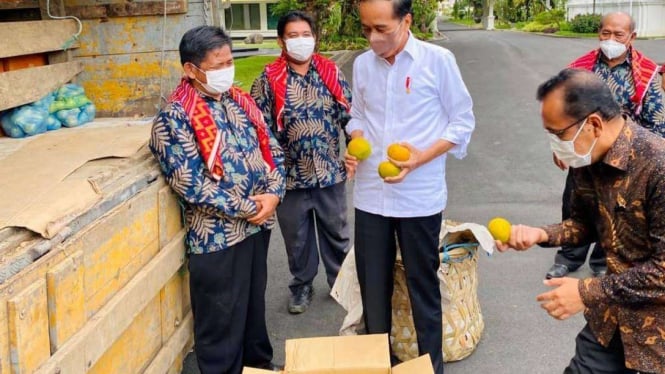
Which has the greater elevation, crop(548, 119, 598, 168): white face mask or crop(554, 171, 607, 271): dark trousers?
crop(548, 119, 598, 168): white face mask

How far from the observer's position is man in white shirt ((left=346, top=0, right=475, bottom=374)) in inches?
125

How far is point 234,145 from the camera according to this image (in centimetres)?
320

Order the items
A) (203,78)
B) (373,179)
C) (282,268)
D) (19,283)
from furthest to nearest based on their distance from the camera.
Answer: (282,268) < (373,179) < (203,78) < (19,283)

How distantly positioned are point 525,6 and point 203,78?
173 ft

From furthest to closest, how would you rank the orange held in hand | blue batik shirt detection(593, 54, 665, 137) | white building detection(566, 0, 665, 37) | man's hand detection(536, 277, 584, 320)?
1. white building detection(566, 0, 665, 37)
2. blue batik shirt detection(593, 54, 665, 137)
3. the orange held in hand
4. man's hand detection(536, 277, 584, 320)

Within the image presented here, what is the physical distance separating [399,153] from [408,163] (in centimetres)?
7

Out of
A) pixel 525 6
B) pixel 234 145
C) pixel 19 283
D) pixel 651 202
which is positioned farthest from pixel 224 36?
pixel 525 6

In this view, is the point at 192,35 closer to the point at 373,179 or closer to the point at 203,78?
the point at 203,78

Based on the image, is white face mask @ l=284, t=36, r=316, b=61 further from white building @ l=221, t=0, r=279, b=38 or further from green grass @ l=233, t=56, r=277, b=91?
white building @ l=221, t=0, r=279, b=38

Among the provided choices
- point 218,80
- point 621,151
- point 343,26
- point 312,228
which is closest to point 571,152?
point 621,151

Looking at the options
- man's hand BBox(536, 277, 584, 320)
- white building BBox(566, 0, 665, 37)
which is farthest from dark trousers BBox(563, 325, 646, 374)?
white building BBox(566, 0, 665, 37)

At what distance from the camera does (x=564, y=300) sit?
7.59ft

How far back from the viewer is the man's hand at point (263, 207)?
324 centimetres

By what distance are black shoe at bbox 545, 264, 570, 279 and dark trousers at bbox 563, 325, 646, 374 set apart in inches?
90.4
